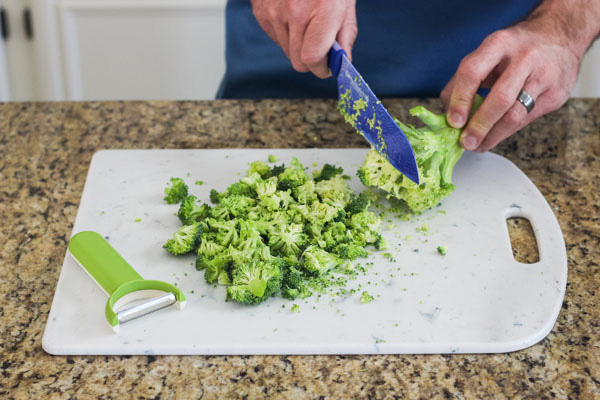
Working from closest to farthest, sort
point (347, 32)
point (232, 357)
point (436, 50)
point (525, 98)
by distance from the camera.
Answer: point (232, 357), point (525, 98), point (347, 32), point (436, 50)

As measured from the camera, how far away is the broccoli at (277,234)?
140 cm

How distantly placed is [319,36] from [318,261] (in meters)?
0.58

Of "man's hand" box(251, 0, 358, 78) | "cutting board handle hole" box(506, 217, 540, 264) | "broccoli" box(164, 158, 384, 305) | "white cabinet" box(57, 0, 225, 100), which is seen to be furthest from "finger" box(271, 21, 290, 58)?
"white cabinet" box(57, 0, 225, 100)

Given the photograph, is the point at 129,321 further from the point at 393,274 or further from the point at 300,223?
the point at 393,274

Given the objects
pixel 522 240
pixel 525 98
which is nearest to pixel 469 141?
pixel 525 98

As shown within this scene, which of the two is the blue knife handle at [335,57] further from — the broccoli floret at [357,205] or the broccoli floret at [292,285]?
the broccoli floret at [292,285]

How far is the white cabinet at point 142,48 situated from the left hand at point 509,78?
2.04 metres

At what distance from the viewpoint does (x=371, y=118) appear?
160 centimetres

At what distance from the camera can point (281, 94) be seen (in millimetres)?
2342

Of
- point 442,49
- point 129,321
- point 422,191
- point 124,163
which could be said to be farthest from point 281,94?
point 129,321

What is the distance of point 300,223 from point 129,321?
43cm

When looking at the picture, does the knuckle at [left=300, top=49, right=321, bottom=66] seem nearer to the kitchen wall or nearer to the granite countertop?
the granite countertop

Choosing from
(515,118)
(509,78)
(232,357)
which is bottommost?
(232,357)

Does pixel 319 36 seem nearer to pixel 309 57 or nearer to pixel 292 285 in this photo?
pixel 309 57
